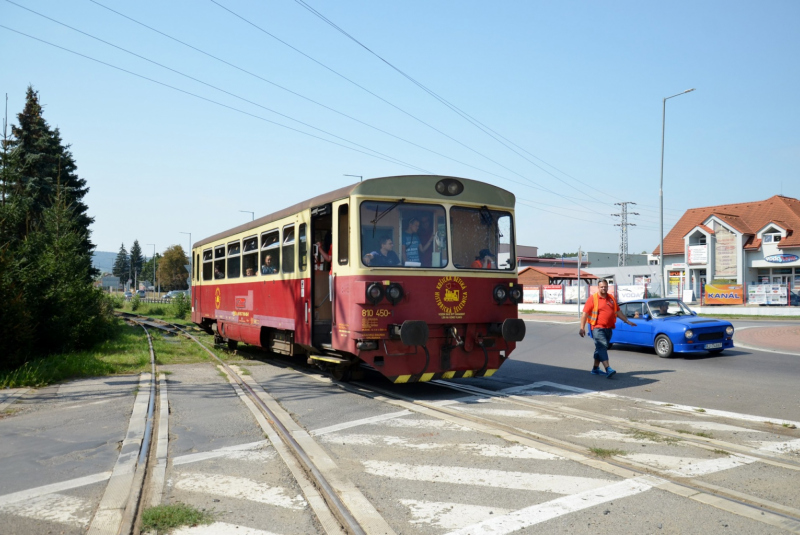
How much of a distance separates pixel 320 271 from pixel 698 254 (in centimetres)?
4627

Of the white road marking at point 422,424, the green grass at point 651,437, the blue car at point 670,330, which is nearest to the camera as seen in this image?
the green grass at point 651,437

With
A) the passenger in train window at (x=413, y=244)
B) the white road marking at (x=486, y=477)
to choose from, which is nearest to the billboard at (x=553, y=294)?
the passenger in train window at (x=413, y=244)

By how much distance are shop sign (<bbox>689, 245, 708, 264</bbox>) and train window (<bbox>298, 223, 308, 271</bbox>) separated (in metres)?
45.7

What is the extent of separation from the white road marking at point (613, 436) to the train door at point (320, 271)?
183 inches

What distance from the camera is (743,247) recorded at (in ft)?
157

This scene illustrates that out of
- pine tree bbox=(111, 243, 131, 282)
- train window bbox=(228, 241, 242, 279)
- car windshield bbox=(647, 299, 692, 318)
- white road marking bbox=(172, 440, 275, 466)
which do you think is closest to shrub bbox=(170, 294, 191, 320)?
train window bbox=(228, 241, 242, 279)

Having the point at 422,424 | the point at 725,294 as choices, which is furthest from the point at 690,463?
the point at 725,294

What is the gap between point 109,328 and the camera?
20.3 metres

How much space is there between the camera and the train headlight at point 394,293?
8.79 m

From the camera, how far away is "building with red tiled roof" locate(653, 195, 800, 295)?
46.1 m

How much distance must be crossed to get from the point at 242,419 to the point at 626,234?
61530 mm

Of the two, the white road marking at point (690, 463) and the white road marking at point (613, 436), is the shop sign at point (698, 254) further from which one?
the white road marking at point (690, 463)

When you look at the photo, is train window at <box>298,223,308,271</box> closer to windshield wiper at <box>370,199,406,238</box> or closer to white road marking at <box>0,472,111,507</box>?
windshield wiper at <box>370,199,406,238</box>

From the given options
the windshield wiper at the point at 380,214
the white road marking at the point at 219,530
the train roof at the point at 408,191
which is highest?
the train roof at the point at 408,191
